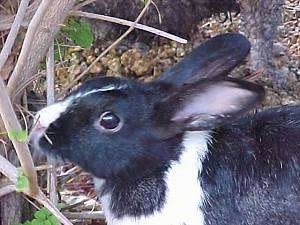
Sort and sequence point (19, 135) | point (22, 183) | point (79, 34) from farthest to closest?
1. point (79, 34)
2. point (22, 183)
3. point (19, 135)

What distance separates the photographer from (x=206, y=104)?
2.72 metres

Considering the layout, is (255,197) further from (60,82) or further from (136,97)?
(60,82)

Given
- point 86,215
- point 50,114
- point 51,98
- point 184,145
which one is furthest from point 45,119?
point 86,215

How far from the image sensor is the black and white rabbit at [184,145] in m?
2.71

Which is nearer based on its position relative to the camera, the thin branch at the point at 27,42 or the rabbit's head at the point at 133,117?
the thin branch at the point at 27,42

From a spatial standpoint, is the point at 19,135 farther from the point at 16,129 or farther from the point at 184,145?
the point at 184,145

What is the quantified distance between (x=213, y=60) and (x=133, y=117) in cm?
29

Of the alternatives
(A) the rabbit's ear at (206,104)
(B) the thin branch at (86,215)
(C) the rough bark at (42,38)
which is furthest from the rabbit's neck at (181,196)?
(C) the rough bark at (42,38)

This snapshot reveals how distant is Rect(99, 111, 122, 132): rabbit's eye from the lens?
272 cm

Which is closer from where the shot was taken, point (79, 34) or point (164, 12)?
point (79, 34)

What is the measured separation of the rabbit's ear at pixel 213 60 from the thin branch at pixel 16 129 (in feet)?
1.67

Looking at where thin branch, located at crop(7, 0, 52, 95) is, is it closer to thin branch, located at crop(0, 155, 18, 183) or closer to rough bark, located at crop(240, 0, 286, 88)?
thin branch, located at crop(0, 155, 18, 183)

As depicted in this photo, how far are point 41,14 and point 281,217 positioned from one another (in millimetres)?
946

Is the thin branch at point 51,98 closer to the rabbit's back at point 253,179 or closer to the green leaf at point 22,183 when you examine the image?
the green leaf at point 22,183
